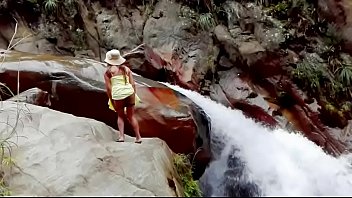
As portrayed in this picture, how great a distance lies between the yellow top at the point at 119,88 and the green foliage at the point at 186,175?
1105 mm

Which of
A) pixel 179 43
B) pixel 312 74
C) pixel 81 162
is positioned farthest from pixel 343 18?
pixel 81 162

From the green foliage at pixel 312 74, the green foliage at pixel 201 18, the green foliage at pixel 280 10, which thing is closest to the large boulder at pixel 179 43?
the green foliage at pixel 201 18

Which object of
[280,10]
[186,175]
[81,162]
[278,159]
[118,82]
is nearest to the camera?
[81,162]

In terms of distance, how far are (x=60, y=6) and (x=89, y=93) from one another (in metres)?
4.70

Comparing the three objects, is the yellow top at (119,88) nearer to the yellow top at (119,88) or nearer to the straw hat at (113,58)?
the yellow top at (119,88)

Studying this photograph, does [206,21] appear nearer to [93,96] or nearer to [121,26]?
[121,26]

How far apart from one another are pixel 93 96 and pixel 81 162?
2338mm

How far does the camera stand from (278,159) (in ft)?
24.0

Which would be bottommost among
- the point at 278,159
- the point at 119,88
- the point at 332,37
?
the point at 278,159

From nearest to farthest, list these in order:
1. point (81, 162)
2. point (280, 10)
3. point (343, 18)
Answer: point (81, 162) < point (343, 18) < point (280, 10)

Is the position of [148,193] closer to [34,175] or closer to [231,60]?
[34,175]

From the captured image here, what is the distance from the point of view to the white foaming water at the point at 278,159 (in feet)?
20.6

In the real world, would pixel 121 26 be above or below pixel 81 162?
below

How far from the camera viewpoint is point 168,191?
500 cm
